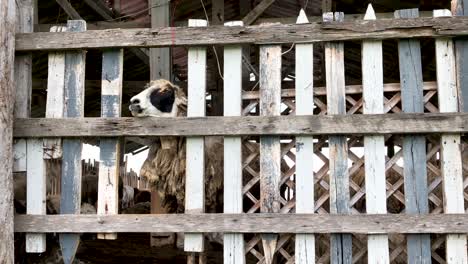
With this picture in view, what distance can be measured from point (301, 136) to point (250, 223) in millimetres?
751

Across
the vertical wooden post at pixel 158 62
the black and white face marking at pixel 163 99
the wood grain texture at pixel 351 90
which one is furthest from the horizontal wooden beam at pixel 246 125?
the vertical wooden post at pixel 158 62

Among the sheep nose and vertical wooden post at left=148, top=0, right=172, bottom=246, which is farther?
vertical wooden post at left=148, top=0, right=172, bottom=246

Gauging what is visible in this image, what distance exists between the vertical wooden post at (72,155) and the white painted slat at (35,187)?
159 millimetres

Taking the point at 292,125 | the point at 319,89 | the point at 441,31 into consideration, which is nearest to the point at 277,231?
the point at 292,125

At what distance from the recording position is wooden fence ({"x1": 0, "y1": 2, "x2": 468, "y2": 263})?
4.06 metres

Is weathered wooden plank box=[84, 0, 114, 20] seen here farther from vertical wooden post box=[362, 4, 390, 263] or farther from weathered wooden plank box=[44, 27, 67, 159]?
vertical wooden post box=[362, 4, 390, 263]

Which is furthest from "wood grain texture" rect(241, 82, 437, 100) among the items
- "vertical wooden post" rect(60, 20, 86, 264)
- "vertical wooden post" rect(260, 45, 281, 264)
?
"vertical wooden post" rect(60, 20, 86, 264)

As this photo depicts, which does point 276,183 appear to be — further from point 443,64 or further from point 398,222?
point 443,64

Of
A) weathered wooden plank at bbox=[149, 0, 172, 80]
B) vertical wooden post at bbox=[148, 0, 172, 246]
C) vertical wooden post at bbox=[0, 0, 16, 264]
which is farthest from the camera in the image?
weathered wooden plank at bbox=[149, 0, 172, 80]

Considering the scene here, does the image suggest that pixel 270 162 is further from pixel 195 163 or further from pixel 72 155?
pixel 72 155

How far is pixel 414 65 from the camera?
4.18m

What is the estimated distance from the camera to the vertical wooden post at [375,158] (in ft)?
13.4

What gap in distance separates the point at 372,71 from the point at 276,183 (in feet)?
3.63

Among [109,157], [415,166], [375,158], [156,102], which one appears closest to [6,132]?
[109,157]
